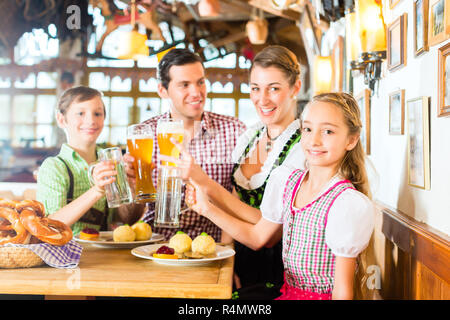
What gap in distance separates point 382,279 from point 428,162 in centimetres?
80

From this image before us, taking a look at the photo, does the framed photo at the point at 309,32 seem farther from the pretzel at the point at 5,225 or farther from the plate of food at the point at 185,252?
the pretzel at the point at 5,225

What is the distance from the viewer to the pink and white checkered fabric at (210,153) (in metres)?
1.91

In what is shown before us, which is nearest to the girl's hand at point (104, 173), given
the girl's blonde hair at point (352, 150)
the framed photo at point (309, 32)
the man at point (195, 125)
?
the man at point (195, 125)

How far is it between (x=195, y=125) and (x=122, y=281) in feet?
3.31

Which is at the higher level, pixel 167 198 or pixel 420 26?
pixel 420 26

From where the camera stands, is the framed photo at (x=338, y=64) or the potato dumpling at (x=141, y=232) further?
the framed photo at (x=338, y=64)

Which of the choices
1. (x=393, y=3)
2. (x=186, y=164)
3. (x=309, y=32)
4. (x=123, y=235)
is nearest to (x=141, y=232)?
(x=123, y=235)

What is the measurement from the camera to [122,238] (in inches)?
57.2

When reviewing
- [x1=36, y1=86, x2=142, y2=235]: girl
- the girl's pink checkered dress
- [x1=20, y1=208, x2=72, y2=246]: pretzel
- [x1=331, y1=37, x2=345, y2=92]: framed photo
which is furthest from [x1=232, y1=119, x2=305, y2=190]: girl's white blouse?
[x1=331, y1=37, x2=345, y2=92]: framed photo

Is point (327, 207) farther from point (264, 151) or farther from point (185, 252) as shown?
point (264, 151)

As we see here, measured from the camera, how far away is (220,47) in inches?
277

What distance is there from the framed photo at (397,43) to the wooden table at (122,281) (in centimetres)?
94

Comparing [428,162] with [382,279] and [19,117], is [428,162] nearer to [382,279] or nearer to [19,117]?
[382,279]
